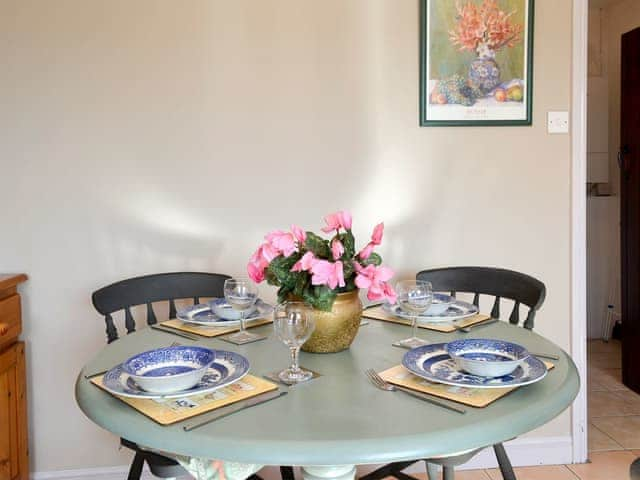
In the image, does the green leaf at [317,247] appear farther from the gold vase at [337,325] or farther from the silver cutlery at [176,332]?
the silver cutlery at [176,332]

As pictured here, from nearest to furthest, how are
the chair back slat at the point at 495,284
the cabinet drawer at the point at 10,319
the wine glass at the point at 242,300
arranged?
1. the wine glass at the point at 242,300
2. the chair back slat at the point at 495,284
3. the cabinet drawer at the point at 10,319

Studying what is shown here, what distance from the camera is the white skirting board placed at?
2.21 m

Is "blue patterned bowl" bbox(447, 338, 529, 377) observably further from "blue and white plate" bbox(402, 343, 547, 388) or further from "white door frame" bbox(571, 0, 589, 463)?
"white door frame" bbox(571, 0, 589, 463)

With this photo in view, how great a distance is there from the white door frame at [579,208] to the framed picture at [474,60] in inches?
8.1

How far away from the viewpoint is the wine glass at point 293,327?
1.12 meters

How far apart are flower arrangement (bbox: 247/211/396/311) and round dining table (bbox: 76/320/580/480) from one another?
17 centimetres

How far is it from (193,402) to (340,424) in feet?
0.88

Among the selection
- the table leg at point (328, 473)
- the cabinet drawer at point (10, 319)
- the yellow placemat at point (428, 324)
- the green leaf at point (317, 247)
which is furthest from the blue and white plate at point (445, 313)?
the cabinet drawer at point (10, 319)

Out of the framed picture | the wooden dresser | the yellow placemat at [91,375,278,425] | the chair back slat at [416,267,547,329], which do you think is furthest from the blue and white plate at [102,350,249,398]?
the framed picture

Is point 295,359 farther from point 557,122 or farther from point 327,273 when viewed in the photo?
point 557,122

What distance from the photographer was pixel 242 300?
4.65 feet

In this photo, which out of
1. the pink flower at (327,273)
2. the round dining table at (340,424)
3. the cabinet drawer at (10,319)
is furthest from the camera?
the cabinet drawer at (10,319)

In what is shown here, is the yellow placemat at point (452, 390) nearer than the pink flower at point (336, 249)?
Yes

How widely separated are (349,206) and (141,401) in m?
1.43
